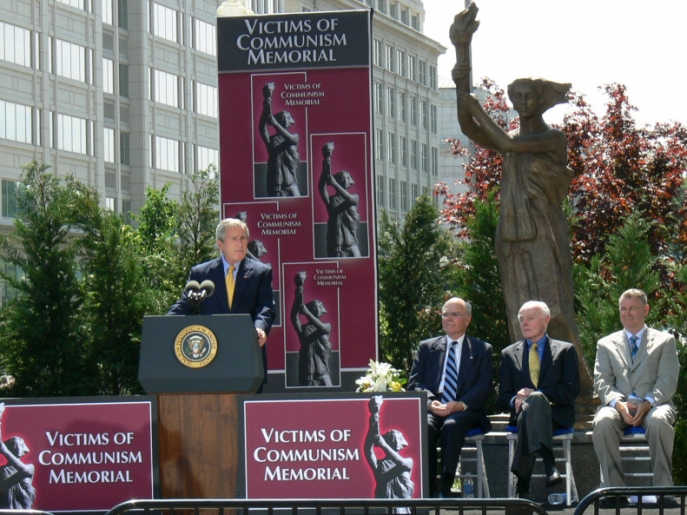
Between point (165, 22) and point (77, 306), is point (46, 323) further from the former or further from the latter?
point (165, 22)

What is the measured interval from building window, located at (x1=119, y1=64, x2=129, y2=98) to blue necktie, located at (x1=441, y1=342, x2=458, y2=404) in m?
48.3

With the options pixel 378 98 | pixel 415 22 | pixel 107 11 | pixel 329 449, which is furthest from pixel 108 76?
pixel 329 449

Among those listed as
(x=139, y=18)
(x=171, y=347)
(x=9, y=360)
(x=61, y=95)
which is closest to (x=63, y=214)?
(x=9, y=360)

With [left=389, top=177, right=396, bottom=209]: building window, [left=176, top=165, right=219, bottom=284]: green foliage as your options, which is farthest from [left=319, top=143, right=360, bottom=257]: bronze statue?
[left=389, top=177, right=396, bottom=209]: building window

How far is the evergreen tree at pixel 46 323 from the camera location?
18.3 metres

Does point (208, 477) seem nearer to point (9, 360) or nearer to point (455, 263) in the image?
point (9, 360)

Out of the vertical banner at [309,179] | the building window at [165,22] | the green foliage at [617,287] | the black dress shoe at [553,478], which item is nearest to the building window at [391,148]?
the building window at [165,22]

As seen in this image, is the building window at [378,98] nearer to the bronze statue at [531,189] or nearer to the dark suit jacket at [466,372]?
the bronze statue at [531,189]

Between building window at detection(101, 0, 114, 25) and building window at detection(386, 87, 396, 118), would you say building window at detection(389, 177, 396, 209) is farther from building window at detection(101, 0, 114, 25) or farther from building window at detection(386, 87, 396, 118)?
building window at detection(101, 0, 114, 25)

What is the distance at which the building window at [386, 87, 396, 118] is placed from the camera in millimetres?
79812

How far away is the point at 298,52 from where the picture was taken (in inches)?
480

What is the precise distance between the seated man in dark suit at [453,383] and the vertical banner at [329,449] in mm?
1974

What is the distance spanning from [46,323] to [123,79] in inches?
1519

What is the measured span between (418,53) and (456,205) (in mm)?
66789
